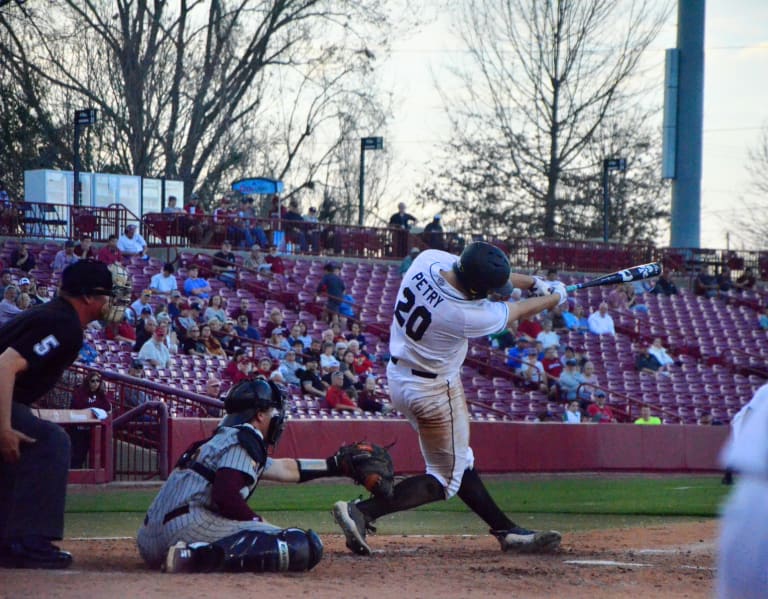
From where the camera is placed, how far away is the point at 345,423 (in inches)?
677

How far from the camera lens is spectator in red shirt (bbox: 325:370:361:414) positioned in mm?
18402

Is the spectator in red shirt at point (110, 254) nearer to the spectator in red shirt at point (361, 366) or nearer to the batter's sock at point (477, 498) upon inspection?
the spectator in red shirt at point (361, 366)

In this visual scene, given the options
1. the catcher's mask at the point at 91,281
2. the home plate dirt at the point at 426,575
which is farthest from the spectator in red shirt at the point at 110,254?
the catcher's mask at the point at 91,281

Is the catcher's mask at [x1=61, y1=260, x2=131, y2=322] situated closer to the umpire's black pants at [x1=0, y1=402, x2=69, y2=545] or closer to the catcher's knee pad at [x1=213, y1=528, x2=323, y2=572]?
the umpire's black pants at [x1=0, y1=402, x2=69, y2=545]

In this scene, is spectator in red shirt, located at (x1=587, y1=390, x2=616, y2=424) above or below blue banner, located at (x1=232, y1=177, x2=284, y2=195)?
below

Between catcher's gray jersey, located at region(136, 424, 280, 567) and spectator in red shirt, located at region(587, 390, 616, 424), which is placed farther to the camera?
spectator in red shirt, located at region(587, 390, 616, 424)

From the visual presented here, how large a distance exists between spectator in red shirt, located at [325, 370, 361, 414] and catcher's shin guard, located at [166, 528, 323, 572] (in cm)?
1164

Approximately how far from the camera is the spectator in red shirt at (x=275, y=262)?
2548 centimetres

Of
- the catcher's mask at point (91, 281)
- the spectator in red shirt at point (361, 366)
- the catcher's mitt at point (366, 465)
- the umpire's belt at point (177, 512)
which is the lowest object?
the spectator in red shirt at point (361, 366)

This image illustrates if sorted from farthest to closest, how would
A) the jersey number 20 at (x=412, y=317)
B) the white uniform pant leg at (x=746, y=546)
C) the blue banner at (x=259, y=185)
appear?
the blue banner at (x=259, y=185)
the jersey number 20 at (x=412, y=317)
the white uniform pant leg at (x=746, y=546)

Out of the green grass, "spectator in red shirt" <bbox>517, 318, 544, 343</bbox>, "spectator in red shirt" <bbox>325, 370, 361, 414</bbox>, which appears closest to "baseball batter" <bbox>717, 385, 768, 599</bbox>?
the green grass

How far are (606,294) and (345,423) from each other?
14.1 metres

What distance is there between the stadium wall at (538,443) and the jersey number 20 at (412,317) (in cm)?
827

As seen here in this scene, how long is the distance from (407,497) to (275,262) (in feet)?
59.0
